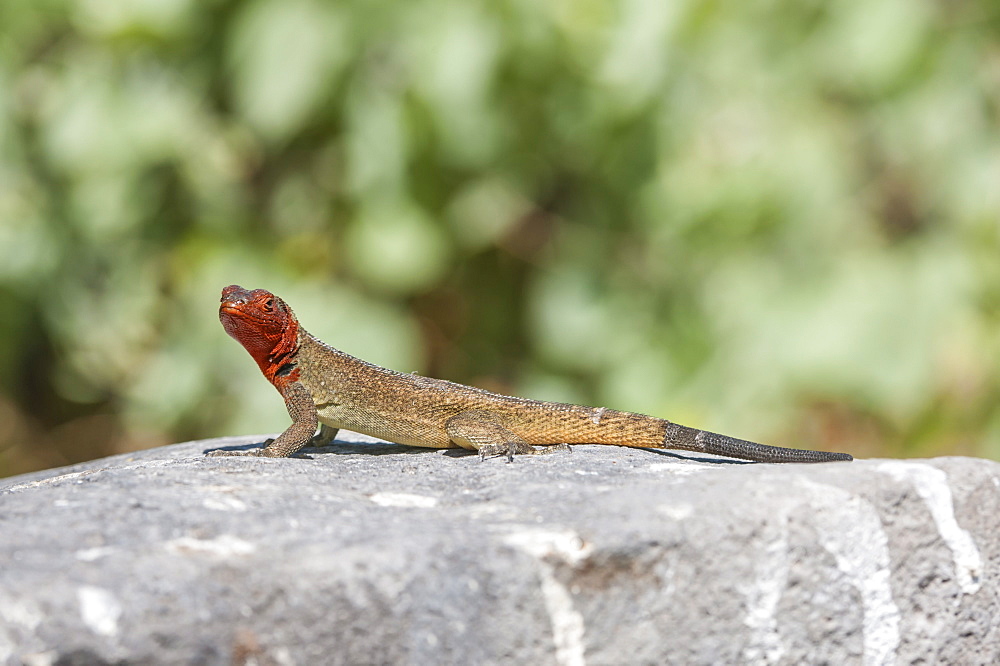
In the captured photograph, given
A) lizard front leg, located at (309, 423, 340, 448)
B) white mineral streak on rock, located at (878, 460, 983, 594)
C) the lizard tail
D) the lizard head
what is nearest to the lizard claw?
the lizard head

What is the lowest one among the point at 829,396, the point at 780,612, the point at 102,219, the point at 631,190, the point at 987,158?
the point at 780,612

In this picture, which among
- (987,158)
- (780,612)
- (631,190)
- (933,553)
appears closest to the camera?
(780,612)

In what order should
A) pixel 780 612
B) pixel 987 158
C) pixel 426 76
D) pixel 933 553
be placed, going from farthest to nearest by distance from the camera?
pixel 987 158 < pixel 426 76 < pixel 933 553 < pixel 780 612

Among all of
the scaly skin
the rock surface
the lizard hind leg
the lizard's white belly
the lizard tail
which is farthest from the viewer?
the lizard's white belly

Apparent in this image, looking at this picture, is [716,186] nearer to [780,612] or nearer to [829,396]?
[829,396]

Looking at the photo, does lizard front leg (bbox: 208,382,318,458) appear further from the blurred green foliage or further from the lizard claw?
the blurred green foliage

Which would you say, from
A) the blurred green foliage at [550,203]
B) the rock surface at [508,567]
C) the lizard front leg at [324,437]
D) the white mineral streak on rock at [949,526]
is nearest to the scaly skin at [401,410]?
the lizard front leg at [324,437]

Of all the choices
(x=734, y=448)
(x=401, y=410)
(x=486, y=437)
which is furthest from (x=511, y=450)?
(x=734, y=448)

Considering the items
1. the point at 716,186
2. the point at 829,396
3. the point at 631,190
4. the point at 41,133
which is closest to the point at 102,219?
the point at 41,133
